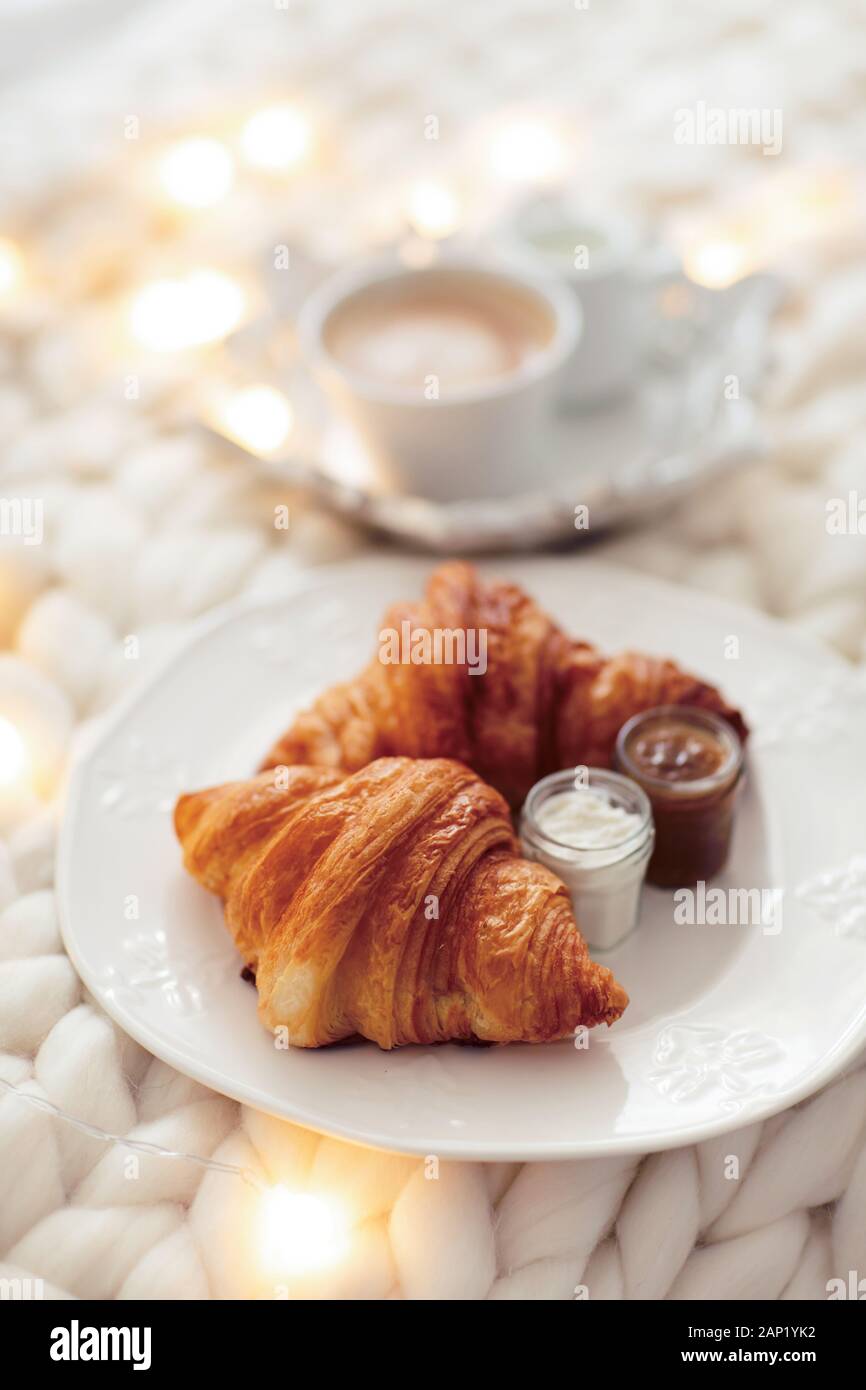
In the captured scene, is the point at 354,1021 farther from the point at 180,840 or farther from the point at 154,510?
the point at 154,510

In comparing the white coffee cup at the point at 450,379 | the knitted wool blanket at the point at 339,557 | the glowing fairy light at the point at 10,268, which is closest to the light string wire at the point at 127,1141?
the knitted wool blanket at the point at 339,557

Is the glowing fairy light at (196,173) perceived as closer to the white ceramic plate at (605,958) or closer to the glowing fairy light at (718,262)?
the glowing fairy light at (718,262)

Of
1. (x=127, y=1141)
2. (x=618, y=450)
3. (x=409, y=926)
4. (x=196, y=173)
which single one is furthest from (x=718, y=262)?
(x=127, y=1141)

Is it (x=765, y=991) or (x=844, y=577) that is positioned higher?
(x=844, y=577)
